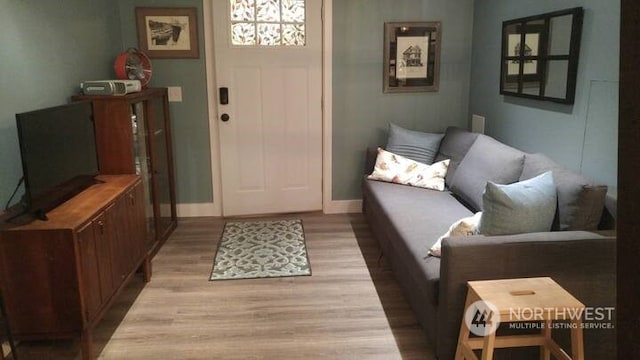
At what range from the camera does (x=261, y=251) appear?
3.70m

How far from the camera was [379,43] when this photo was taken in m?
4.33

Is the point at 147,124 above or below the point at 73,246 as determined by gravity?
above

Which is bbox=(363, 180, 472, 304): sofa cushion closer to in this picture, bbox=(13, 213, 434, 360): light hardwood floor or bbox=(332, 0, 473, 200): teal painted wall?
bbox=(13, 213, 434, 360): light hardwood floor

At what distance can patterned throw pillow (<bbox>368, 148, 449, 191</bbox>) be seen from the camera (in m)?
3.75

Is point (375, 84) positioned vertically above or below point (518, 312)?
above

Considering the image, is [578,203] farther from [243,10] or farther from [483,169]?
[243,10]

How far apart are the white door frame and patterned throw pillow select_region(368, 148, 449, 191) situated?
2.04 feet

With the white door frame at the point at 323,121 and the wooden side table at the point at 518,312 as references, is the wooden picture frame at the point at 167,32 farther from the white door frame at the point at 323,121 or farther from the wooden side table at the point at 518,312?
the wooden side table at the point at 518,312

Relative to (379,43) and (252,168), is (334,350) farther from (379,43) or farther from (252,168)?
(379,43)

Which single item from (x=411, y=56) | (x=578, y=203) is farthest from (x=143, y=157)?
(x=578, y=203)

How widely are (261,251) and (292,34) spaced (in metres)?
1.91

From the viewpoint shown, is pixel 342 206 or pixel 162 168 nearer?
pixel 162 168

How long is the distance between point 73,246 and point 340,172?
8.99 feet

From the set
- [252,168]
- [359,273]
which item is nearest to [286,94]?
[252,168]
